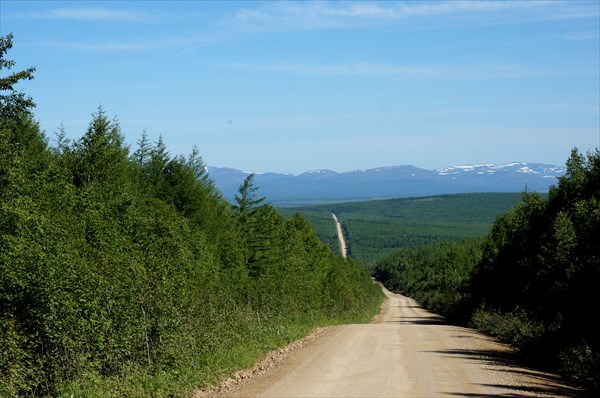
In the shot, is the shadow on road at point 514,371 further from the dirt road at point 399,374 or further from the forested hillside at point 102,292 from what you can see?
the forested hillside at point 102,292

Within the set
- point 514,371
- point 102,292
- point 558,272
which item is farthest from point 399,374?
point 558,272

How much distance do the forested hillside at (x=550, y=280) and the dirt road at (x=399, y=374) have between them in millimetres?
1324

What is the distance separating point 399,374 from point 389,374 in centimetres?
29

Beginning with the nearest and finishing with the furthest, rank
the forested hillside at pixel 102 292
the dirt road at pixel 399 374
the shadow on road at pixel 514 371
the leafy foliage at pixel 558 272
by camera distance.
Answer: the dirt road at pixel 399 374
the shadow on road at pixel 514 371
the forested hillside at pixel 102 292
the leafy foliage at pixel 558 272

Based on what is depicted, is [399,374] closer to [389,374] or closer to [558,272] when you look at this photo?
[389,374]

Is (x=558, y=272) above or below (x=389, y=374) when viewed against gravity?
above

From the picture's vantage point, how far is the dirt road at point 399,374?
659 inches

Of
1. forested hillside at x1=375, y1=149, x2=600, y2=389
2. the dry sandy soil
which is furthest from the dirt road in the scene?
forested hillside at x1=375, y1=149, x2=600, y2=389

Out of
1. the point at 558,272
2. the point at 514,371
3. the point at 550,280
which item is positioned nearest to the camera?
the point at 514,371

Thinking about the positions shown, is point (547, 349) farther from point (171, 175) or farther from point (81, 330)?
point (171, 175)

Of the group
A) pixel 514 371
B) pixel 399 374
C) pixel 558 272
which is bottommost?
pixel 514 371

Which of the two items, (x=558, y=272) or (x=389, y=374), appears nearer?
(x=389, y=374)

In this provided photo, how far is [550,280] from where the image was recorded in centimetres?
2902

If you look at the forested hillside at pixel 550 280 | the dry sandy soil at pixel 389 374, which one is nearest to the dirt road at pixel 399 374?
the dry sandy soil at pixel 389 374
